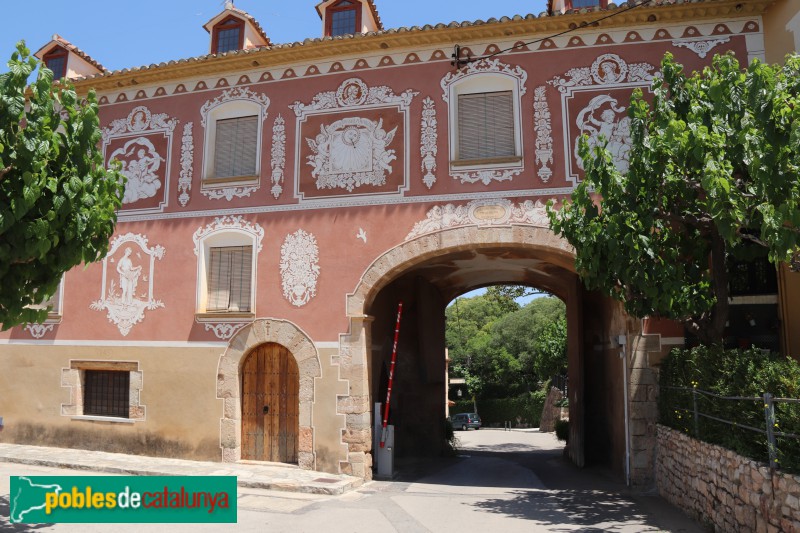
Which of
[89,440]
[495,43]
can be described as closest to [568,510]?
[495,43]

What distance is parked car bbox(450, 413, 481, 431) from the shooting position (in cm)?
A: 3444

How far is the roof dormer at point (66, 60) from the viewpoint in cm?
1395

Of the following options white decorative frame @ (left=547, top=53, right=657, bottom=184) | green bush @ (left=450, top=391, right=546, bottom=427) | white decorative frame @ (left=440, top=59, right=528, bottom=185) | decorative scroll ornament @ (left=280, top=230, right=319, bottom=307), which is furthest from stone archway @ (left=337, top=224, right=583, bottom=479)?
green bush @ (left=450, top=391, right=546, bottom=427)

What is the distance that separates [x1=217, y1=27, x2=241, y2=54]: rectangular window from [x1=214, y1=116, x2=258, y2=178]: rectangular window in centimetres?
189

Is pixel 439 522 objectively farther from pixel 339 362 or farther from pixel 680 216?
pixel 680 216

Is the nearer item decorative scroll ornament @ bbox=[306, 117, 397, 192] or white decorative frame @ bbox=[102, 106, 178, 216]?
decorative scroll ornament @ bbox=[306, 117, 397, 192]

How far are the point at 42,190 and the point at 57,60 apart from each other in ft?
32.8

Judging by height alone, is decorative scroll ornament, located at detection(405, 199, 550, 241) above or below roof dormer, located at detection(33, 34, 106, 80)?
below

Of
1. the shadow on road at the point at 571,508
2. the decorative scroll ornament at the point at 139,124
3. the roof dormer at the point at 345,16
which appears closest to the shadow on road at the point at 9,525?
the shadow on road at the point at 571,508

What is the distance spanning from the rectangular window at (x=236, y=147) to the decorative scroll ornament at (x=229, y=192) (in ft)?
1.07

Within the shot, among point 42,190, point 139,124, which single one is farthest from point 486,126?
point 42,190

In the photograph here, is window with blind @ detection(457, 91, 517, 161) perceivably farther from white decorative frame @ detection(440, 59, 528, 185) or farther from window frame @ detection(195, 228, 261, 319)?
window frame @ detection(195, 228, 261, 319)

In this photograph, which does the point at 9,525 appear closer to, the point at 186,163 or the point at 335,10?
the point at 186,163

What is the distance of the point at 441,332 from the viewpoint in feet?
55.0
